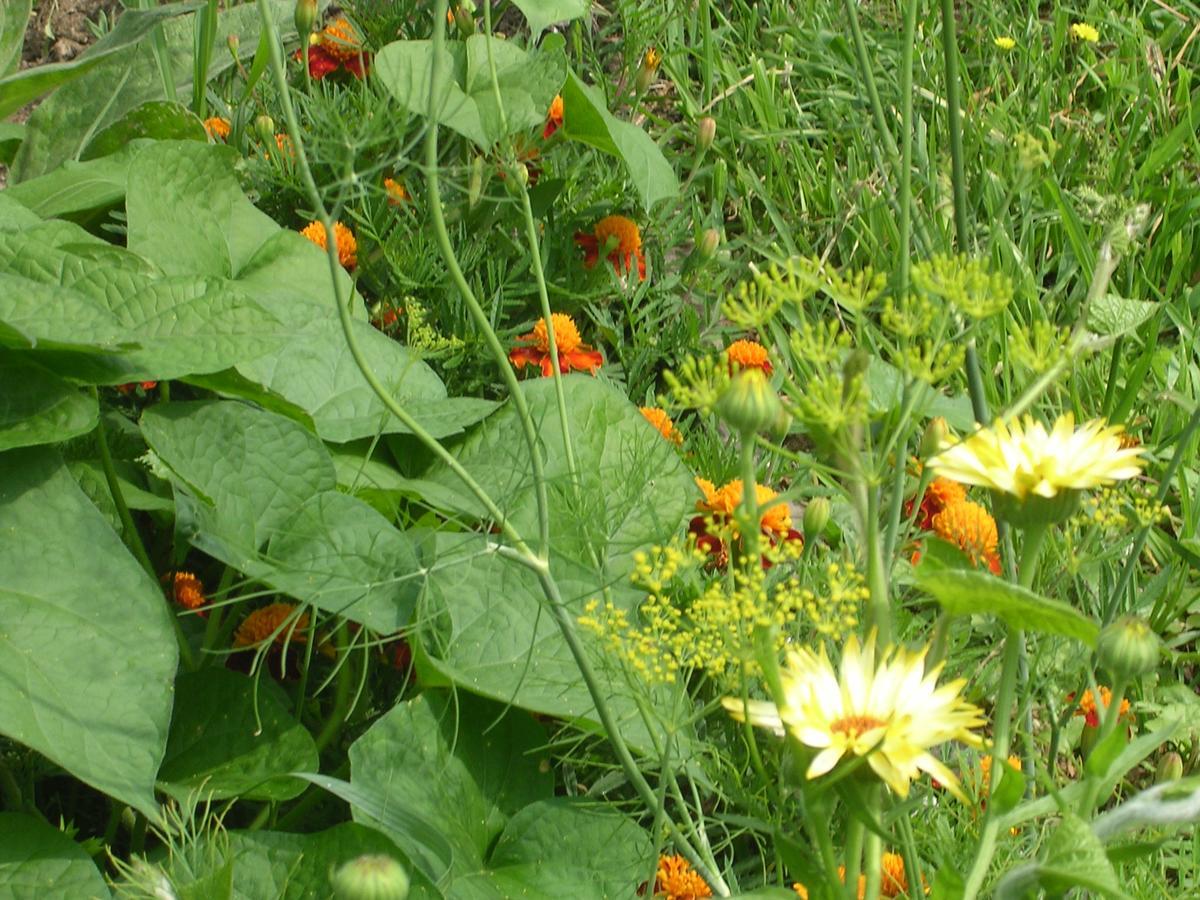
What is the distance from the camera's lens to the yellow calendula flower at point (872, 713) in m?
0.76

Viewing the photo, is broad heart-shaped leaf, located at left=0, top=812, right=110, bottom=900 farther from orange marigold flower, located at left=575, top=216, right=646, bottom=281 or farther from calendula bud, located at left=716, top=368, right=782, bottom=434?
orange marigold flower, located at left=575, top=216, right=646, bottom=281

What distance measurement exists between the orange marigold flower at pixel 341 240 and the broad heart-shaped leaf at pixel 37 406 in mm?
554

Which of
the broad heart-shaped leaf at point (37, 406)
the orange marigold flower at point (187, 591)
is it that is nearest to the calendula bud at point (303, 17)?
the broad heart-shaped leaf at point (37, 406)

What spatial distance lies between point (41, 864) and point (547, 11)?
3.72 feet

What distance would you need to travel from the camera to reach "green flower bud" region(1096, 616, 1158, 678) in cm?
82

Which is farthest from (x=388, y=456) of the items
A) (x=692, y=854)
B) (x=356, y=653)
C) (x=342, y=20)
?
(x=342, y=20)

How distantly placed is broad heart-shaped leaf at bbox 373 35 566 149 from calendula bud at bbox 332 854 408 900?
0.67m

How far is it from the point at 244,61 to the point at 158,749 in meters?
1.39

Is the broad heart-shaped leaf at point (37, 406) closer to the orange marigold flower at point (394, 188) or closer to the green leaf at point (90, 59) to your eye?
the green leaf at point (90, 59)

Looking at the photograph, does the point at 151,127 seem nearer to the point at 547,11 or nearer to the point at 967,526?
the point at 547,11

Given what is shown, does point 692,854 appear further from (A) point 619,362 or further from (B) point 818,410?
(A) point 619,362

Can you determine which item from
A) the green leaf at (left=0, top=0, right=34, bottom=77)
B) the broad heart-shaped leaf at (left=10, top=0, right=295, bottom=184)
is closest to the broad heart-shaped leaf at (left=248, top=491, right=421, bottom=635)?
the broad heart-shaped leaf at (left=10, top=0, right=295, bottom=184)

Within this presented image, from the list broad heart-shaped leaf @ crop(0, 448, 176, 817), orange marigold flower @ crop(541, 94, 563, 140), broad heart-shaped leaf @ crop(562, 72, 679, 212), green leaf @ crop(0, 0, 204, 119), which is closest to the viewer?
broad heart-shaped leaf @ crop(0, 448, 176, 817)

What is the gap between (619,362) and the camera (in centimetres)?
202
